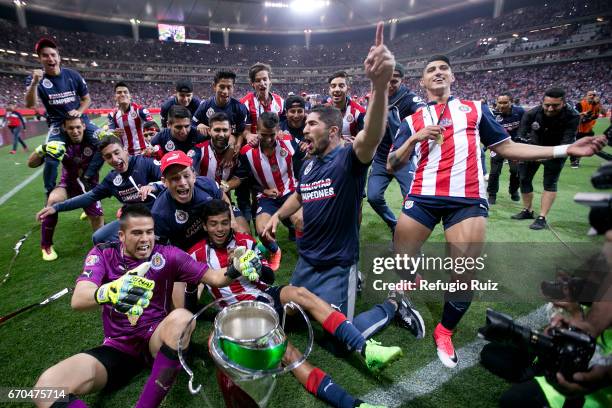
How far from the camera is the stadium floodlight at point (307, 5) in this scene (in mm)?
44884

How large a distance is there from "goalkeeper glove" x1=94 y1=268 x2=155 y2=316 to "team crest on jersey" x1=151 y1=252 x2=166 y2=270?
42cm

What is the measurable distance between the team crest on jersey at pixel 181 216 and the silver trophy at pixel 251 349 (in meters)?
2.06

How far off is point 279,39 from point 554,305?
5708cm

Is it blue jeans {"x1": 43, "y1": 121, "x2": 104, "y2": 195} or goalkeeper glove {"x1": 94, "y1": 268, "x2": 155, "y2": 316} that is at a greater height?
blue jeans {"x1": 43, "y1": 121, "x2": 104, "y2": 195}

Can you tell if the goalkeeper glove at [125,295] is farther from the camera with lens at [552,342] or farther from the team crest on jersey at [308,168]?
the camera with lens at [552,342]

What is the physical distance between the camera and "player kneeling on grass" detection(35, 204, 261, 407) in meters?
1.81

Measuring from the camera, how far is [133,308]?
181 centimetres

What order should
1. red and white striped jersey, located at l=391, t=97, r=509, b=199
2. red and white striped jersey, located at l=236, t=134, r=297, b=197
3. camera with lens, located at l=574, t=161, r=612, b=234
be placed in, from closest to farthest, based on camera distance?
1. camera with lens, located at l=574, t=161, r=612, b=234
2. red and white striped jersey, located at l=391, t=97, r=509, b=199
3. red and white striped jersey, located at l=236, t=134, r=297, b=197

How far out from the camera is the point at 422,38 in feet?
143

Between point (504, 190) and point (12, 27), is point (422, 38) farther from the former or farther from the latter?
point (12, 27)

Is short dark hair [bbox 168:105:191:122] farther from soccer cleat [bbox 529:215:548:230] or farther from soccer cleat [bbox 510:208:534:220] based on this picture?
soccer cleat [bbox 510:208:534:220]

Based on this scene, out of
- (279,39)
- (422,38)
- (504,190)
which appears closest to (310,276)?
(504,190)

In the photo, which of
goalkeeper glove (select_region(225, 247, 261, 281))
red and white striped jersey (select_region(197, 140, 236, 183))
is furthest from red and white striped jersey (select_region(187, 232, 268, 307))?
red and white striped jersey (select_region(197, 140, 236, 183))

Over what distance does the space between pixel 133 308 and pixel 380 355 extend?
4.64 feet
